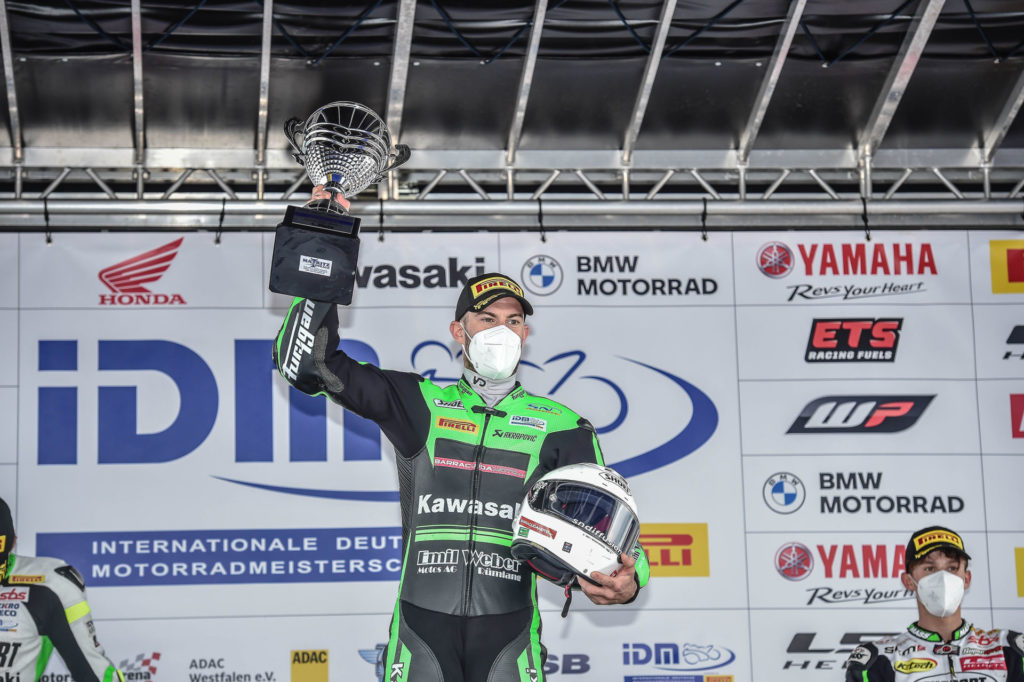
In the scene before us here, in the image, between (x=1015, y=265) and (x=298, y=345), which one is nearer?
(x=298, y=345)

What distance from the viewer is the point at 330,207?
3723 millimetres

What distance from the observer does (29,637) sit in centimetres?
513

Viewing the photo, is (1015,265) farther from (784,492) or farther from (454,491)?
(454,491)

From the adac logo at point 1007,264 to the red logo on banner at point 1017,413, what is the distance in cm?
68

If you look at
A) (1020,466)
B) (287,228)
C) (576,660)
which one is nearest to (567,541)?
(287,228)

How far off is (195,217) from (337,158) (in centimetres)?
368

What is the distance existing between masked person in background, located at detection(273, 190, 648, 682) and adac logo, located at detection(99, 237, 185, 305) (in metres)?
3.64

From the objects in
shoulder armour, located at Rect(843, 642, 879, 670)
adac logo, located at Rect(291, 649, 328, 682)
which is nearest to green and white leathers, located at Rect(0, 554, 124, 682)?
adac logo, located at Rect(291, 649, 328, 682)

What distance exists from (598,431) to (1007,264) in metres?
2.87

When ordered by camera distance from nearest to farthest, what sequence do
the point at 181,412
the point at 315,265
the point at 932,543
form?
the point at 315,265 < the point at 932,543 < the point at 181,412

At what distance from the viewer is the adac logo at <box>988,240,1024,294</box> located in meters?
7.42

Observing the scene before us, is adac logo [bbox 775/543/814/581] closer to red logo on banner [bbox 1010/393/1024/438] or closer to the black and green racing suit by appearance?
red logo on banner [bbox 1010/393/1024/438]

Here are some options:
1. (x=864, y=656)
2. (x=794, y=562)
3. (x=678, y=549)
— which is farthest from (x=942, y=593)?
(x=678, y=549)

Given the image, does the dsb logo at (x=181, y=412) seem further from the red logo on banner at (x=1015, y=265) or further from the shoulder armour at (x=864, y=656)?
the red logo on banner at (x=1015, y=265)
